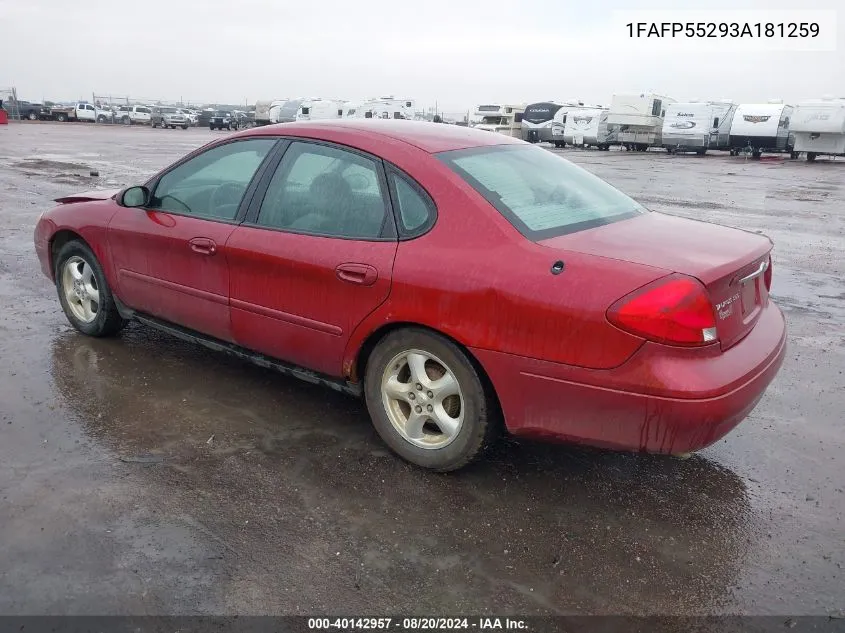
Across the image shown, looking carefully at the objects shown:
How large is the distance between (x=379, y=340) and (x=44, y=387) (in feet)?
7.27

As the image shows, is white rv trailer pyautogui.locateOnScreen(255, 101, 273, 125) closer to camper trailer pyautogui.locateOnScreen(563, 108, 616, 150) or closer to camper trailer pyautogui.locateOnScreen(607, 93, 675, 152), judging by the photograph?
camper trailer pyautogui.locateOnScreen(563, 108, 616, 150)

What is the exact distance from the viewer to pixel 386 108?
144 feet

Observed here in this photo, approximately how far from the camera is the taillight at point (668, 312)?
8.62 feet

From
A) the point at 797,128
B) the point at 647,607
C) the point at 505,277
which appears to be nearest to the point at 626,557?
the point at 647,607

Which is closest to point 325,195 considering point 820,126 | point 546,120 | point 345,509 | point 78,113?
point 345,509

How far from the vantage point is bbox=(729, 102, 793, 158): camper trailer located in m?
31.5

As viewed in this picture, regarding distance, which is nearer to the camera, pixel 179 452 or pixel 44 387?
pixel 179 452

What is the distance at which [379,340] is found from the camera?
3.36m

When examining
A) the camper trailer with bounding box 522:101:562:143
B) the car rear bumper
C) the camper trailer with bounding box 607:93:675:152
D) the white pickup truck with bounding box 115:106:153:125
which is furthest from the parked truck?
the car rear bumper

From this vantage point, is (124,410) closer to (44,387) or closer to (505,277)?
(44,387)

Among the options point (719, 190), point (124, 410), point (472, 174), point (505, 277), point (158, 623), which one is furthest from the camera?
point (719, 190)

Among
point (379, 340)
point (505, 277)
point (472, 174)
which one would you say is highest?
point (472, 174)

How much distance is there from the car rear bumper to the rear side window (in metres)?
0.66

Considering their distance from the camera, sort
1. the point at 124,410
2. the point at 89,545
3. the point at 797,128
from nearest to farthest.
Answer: the point at 89,545
the point at 124,410
the point at 797,128
